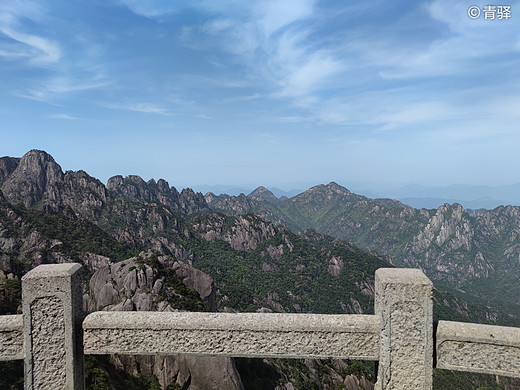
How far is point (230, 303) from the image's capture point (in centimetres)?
5406

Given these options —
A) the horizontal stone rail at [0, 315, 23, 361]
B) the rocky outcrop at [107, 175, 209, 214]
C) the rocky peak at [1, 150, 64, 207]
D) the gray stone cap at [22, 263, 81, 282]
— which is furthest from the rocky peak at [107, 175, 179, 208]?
the gray stone cap at [22, 263, 81, 282]

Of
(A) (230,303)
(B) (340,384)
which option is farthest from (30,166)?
(B) (340,384)

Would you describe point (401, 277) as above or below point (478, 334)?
above

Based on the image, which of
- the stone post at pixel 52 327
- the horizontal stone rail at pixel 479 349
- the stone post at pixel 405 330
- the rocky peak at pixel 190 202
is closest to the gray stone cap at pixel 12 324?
the stone post at pixel 52 327

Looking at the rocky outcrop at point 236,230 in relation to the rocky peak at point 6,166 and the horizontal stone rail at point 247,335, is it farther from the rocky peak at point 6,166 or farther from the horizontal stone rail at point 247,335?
the horizontal stone rail at point 247,335

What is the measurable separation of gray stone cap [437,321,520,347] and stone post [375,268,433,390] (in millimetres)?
224

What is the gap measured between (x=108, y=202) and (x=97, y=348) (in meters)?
115

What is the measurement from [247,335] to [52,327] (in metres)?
2.60

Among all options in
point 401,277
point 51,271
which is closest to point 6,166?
point 51,271

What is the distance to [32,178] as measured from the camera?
94125mm

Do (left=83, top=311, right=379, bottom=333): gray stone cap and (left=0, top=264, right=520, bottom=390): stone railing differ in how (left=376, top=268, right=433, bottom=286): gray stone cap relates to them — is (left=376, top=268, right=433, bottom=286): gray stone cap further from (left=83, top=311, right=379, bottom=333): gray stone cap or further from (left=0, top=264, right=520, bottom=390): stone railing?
(left=83, top=311, right=379, bottom=333): gray stone cap

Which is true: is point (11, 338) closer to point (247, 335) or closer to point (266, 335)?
point (247, 335)

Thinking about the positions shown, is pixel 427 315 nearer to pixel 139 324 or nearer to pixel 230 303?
pixel 139 324

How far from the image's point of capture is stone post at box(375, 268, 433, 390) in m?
3.69
